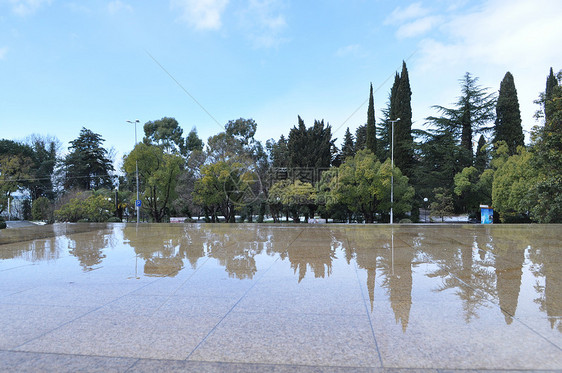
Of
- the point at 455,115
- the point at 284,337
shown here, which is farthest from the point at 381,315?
the point at 455,115

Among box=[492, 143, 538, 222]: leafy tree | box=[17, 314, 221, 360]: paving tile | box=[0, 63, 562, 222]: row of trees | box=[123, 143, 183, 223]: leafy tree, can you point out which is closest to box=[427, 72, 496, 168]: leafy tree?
box=[0, 63, 562, 222]: row of trees

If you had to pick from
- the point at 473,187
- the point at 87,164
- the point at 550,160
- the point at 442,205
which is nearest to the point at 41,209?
the point at 87,164

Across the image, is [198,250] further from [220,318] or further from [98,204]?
[98,204]

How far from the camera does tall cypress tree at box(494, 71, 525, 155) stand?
107 feet

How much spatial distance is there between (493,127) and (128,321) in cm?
3775

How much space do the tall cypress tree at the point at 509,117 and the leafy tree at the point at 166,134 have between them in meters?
35.7

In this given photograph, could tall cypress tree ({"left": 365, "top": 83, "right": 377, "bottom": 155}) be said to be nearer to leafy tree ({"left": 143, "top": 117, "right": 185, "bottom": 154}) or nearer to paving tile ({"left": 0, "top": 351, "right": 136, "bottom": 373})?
leafy tree ({"left": 143, "top": 117, "right": 185, "bottom": 154})

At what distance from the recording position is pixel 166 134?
4659cm

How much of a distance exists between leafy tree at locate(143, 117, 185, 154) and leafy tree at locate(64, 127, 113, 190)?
7.47 metres

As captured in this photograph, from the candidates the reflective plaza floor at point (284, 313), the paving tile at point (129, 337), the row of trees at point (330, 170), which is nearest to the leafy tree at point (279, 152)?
the row of trees at point (330, 170)

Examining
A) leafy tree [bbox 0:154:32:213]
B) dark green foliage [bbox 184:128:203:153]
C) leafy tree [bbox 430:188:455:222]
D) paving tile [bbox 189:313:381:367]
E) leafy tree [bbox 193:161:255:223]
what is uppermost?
dark green foliage [bbox 184:128:203:153]

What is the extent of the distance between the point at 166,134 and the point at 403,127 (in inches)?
→ 1141

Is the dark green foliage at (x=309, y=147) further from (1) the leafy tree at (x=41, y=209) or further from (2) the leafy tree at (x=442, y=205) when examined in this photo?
(1) the leafy tree at (x=41, y=209)

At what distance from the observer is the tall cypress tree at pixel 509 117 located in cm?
3259
